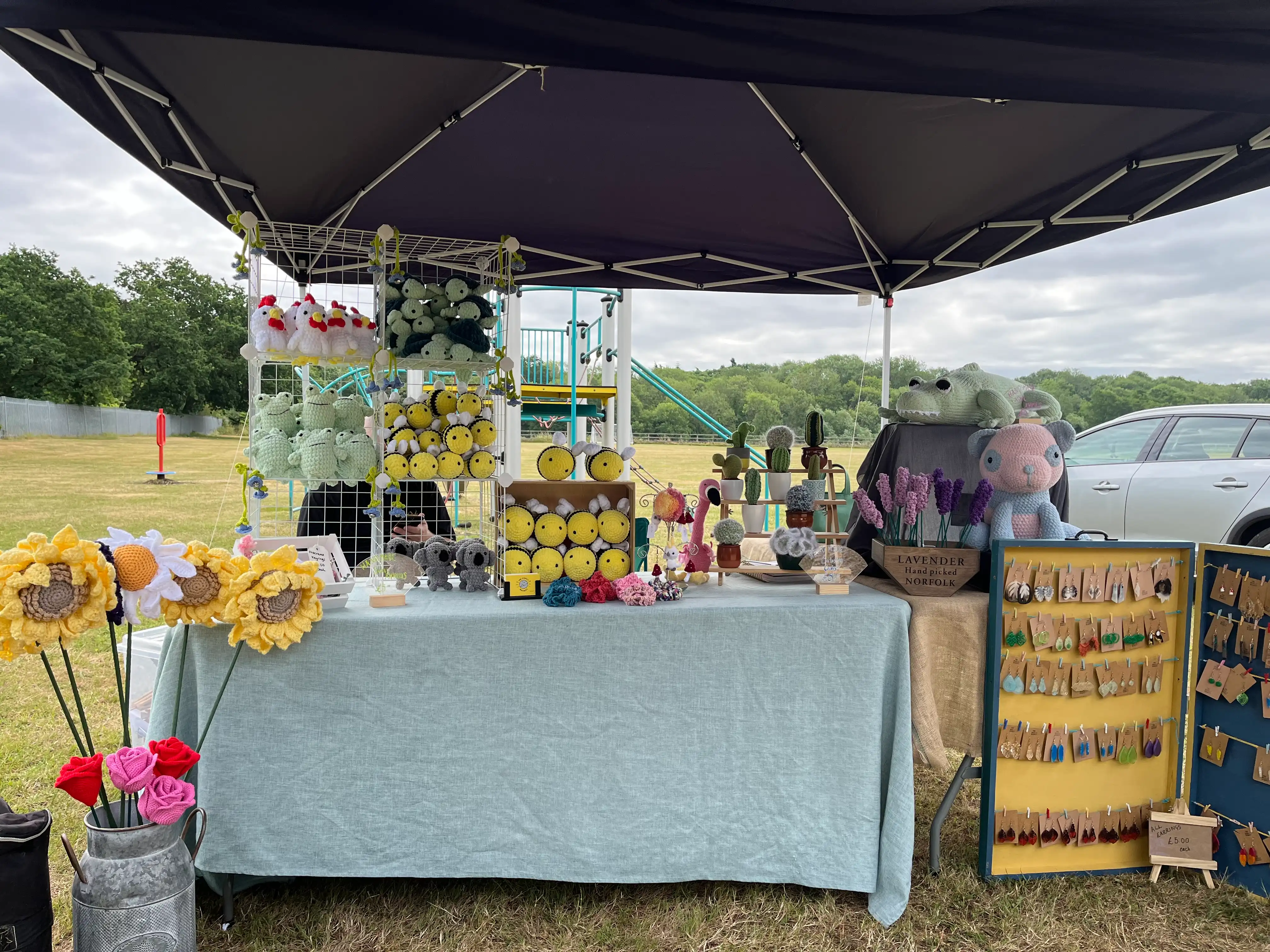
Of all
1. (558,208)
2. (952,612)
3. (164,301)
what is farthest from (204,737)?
(164,301)

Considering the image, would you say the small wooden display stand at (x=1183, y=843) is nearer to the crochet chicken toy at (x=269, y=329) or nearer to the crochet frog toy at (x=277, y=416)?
the crochet frog toy at (x=277, y=416)

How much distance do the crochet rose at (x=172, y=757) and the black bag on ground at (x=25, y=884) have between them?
0.62 ft

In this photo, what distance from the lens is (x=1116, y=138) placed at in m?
2.25

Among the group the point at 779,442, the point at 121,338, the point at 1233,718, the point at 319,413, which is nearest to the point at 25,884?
the point at 319,413

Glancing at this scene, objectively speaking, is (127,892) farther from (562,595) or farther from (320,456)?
(320,456)

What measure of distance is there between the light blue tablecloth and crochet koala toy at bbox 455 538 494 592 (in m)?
0.13

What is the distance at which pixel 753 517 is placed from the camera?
88.9 inches

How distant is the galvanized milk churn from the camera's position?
142 centimetres

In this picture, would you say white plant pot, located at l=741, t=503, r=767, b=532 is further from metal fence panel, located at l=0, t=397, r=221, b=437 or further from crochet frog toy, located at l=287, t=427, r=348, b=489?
metal fence panel, located at l=0, t=397, r=221, b=437

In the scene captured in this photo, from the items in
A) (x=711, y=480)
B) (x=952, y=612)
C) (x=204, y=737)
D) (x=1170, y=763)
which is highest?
(x=711, y=480)

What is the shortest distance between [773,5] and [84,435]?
20891 millimetres

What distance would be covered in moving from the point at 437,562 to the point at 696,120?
5.59 feet

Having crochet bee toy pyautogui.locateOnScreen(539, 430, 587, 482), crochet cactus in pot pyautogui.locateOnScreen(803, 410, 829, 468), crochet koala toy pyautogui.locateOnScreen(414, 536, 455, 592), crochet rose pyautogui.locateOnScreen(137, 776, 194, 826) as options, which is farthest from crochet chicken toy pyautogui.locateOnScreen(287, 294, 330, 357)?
crochet cactus in pot pyautogui.locateOnScreen(803, 410, 829, 468)

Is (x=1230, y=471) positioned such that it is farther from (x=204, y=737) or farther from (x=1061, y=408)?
(x=204, y=737)
